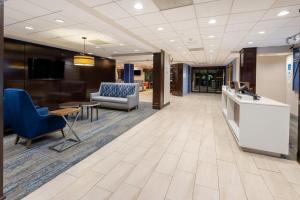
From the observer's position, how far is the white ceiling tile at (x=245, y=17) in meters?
3.07

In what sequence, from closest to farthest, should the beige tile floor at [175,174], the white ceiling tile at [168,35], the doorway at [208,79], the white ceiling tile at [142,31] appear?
1. the beige tile floor at [175,174]
2. the white ceiling tile at [142,31]
3. the white ceiling tile at [168,35]
4. the doorway at [208,79]

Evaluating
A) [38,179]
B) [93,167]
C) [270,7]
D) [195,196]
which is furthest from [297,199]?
[38,179]

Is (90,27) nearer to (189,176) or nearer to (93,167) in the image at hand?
(93,167)

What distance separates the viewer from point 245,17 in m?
3.22

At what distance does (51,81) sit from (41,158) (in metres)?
4.37

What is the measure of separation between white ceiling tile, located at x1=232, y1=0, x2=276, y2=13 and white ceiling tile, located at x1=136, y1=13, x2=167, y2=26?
1.38 metres

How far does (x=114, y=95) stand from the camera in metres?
7.28

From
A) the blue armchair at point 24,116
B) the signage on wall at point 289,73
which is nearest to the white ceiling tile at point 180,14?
the blue armchair at point 24,116

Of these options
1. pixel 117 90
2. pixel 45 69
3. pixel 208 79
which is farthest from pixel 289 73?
pixel 208 79

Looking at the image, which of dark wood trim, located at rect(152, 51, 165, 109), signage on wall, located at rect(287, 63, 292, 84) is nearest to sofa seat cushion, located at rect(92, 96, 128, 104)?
dark wood trim, located at rect(152, 51, 165, 109)

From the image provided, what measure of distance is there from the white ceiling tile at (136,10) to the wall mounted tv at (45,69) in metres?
4.17

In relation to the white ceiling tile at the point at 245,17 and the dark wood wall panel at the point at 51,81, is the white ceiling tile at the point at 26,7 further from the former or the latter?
the white ceiling tile at the point at 245,17

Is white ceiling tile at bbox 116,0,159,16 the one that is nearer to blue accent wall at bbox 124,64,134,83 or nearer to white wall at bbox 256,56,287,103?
white wall at bbox 256,56,287,103

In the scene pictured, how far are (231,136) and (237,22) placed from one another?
2.63 meters
